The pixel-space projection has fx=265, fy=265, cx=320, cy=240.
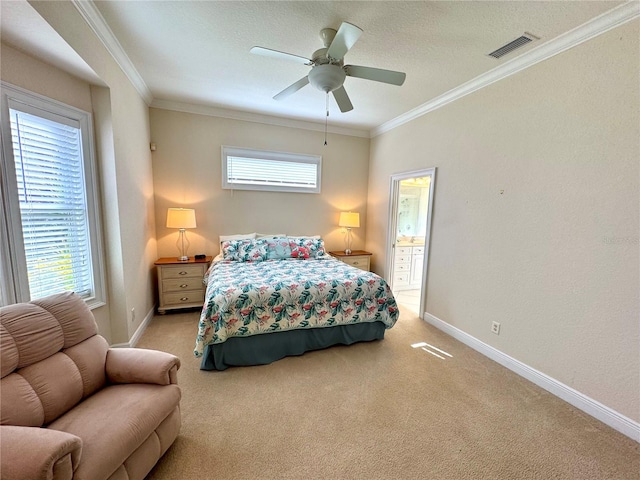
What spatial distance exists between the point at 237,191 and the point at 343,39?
9.12 ft

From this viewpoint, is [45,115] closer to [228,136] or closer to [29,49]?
[29,49]

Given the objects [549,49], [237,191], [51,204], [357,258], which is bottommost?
[357,258]

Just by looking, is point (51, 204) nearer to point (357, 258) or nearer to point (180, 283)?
point (180, 283)

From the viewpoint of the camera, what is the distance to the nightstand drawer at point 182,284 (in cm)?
345

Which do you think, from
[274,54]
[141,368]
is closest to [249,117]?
[274,54]

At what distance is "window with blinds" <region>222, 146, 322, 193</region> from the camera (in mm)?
4004

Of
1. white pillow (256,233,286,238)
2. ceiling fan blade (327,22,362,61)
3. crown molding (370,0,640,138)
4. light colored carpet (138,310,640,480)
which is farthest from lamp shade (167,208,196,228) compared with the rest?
crown molding (370,0,640,138)

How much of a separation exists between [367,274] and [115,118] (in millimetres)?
2835

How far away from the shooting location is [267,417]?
1.83 meters

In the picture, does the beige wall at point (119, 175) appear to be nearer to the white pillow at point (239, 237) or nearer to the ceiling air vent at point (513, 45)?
the white pillow at point (239, 237)

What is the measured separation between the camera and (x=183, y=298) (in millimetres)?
3539

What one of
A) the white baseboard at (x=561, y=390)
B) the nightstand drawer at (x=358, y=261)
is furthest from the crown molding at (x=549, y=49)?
the white baseboard at (x=561, y=390)

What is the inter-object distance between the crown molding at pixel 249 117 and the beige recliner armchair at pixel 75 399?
9.84 feet

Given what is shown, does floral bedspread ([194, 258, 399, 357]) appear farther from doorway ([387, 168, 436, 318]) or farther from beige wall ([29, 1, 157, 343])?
doorway ([387, 168, 436, 318])
